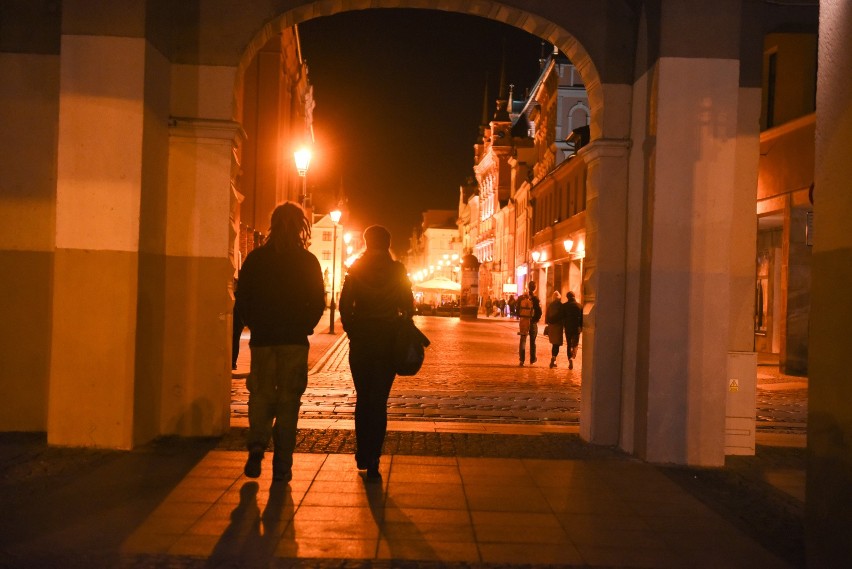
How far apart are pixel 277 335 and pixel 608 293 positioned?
3512mm

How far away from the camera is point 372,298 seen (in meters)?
6.77

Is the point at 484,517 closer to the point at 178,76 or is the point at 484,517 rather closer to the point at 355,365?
the point at 355,365

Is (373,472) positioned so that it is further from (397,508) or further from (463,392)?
(463,392)

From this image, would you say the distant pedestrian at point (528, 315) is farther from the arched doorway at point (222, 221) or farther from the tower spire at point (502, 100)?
the tower spire at point (502, 100)

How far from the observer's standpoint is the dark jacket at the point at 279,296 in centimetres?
646

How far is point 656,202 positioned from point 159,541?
491 cm

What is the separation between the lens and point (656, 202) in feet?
24.9

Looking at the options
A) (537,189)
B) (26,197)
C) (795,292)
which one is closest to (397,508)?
(26,197)

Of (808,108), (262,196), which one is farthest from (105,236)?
(262,196)

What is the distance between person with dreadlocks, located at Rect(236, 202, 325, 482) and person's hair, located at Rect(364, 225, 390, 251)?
60 cm

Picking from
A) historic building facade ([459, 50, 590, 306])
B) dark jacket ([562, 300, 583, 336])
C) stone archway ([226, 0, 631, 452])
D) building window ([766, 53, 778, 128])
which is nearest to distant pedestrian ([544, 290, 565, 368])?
dark jacket ([562, 300, 583, 336])

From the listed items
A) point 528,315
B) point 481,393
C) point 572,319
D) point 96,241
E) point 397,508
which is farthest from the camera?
point 528,315

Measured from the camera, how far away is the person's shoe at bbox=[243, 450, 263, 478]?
638cm

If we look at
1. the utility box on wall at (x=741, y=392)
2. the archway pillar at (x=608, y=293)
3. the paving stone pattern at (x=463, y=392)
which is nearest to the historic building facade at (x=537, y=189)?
the paving stone pattern at (x=463, y=392)
